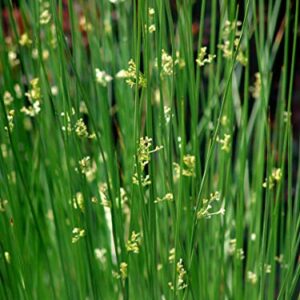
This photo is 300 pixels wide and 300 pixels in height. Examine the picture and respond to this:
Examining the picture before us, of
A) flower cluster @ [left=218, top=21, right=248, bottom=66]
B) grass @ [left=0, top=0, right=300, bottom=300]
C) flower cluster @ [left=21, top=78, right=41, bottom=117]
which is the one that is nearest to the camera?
grass @ [left=0, top=0, right=300, bottom=300]

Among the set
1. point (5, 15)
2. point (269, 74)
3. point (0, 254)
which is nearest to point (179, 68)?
point (269, 74)

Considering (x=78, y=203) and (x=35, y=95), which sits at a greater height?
(x=35, y=95)

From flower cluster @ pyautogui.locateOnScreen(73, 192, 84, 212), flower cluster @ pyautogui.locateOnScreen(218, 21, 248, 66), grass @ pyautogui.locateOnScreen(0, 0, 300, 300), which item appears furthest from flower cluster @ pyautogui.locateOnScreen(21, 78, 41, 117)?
flower cluster @ pyautogui.locateOnScreen(218, 21, 248, 66)

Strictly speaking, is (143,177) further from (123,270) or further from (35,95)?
(35,95)

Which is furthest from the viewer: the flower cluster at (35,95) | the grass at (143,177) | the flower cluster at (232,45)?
the flower cluster at (35,95)

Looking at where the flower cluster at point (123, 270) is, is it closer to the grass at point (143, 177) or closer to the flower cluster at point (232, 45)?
the grass at point (143, 177)

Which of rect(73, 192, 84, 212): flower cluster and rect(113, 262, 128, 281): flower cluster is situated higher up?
rect(73, 192, 84, 212): flower cluster

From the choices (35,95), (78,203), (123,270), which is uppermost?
(35,95)

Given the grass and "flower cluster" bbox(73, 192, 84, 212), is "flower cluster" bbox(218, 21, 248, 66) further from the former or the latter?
"flower cluster" bbox(73, 192, 84, 212)

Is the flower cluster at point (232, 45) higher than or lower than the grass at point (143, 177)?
higher

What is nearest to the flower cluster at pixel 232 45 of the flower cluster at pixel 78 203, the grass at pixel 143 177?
the grass at pixel 143 177

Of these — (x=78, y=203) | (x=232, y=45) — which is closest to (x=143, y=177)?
(x=78, y=203)
